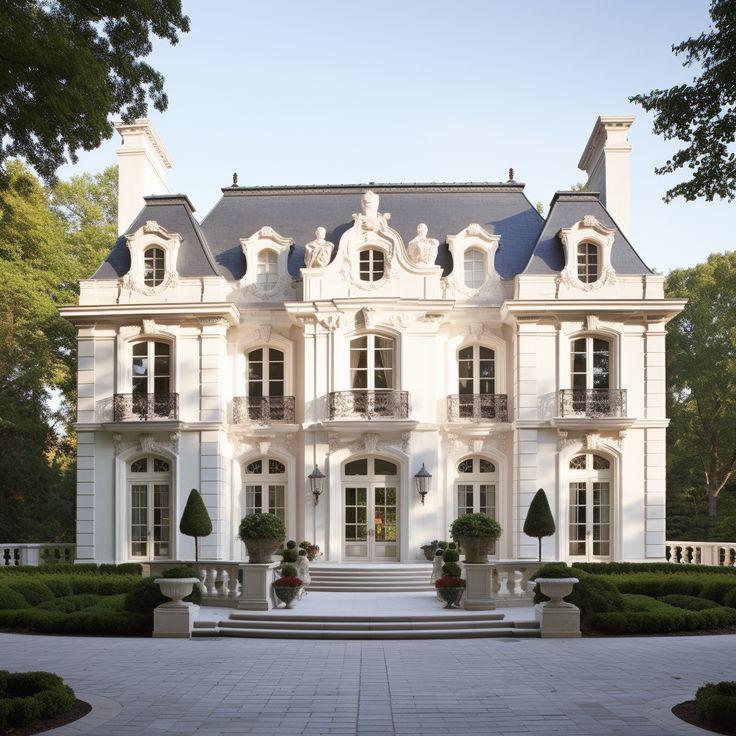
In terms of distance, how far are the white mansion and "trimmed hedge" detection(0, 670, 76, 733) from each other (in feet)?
51.9

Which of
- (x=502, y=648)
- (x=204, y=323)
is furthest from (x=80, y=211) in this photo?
(x=502, y=648)

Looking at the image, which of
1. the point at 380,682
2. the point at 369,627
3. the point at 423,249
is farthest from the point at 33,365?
the point at 380,682

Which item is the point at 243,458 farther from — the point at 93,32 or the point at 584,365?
the point at 93,32

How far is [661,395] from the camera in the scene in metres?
25.5

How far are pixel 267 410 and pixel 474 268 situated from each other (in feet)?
23.6

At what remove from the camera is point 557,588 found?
14914 mm

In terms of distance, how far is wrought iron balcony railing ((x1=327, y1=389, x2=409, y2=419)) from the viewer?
82.5 ft

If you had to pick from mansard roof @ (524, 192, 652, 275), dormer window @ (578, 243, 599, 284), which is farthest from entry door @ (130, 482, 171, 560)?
dormer window @ (578, 243, 599, 284)

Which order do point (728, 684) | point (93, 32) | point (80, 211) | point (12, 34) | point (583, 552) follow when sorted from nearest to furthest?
point (12, 34) → point (728, 684) → point (93, 32) → point (583, 552) → point (80, 211)

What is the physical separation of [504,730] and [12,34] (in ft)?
25.3

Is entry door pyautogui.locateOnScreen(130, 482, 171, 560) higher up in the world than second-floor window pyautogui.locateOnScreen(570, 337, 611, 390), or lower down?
lower down

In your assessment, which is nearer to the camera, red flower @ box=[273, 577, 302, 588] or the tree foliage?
red flower @ box=[273, 577, 302, 588]

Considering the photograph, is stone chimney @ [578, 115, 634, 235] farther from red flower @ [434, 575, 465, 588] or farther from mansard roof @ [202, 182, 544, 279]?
red flower @ [434, 575, 465, 588]

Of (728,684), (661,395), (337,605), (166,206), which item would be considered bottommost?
(337,605)
